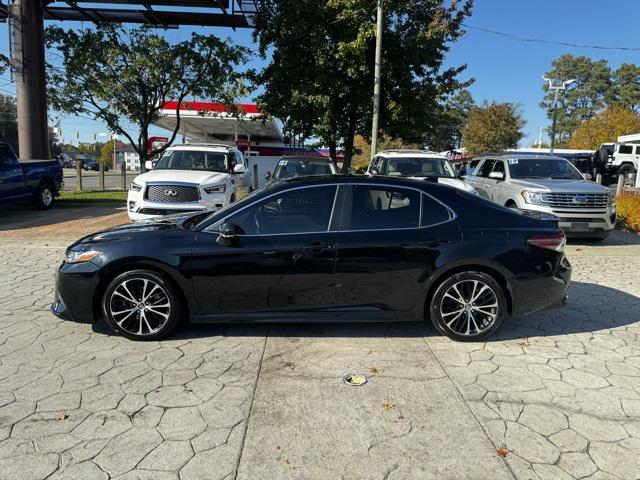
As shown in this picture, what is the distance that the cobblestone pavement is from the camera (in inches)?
106

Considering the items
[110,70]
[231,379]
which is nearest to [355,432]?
[231,379]

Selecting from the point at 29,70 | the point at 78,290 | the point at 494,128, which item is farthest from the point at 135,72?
Result: the point at 494,128

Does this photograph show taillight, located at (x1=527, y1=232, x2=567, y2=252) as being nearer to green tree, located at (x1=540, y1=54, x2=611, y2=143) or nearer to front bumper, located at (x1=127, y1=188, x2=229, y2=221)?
front bumper, located at (x1=127, y1=188, x2=229, y2=221)

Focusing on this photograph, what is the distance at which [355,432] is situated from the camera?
2982 millimetres

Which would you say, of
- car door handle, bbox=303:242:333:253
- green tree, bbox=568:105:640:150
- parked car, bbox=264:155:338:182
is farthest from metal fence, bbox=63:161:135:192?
green tree, bbox=568:105:640:150

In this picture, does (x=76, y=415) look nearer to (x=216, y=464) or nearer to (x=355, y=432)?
(x=216, y=464)

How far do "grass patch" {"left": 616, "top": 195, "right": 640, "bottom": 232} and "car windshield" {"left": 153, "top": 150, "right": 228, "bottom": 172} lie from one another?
10.1m

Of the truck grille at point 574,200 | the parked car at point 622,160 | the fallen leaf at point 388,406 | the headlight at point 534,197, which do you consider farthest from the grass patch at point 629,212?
the parked car at point 622,160

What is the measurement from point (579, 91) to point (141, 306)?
10280 centimetres

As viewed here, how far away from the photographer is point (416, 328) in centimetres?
481

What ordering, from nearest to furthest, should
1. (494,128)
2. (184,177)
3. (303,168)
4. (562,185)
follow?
(562,185), (184,177), (303,168), (494,128)

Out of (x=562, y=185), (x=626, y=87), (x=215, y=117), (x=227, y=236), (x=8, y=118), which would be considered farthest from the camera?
(x=626, y=87)

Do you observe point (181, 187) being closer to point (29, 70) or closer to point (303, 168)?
point (303, 168)

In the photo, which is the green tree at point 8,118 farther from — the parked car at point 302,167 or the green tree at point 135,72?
the parked car at point 302,167
